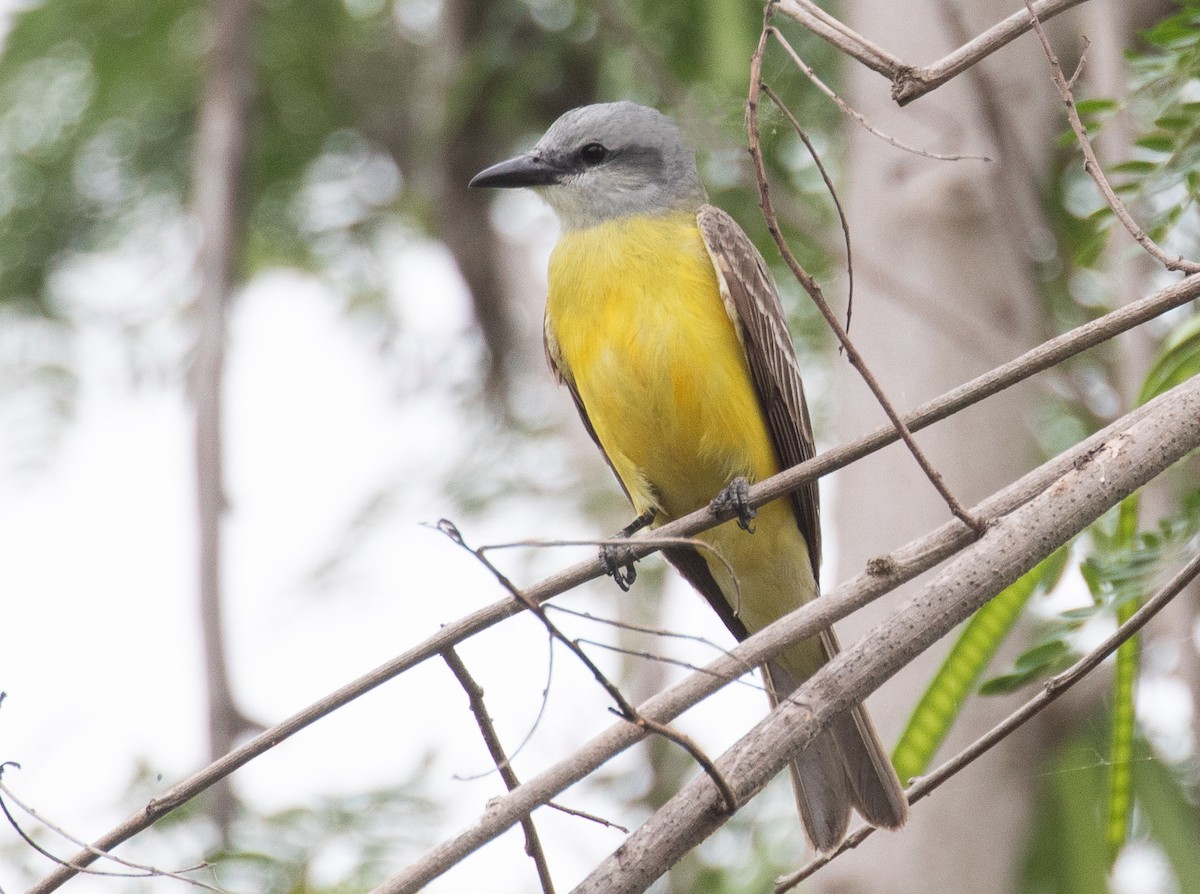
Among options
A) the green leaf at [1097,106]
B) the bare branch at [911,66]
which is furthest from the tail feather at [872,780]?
the bare branch at [911,66]

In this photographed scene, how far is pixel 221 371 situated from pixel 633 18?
214 cm

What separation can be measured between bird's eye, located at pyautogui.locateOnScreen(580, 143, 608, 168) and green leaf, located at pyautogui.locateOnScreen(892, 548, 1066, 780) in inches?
84.7

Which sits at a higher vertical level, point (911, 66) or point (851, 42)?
point (851, 42)

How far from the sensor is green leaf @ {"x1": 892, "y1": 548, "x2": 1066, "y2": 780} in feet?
9.75

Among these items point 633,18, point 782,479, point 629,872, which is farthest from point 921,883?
point 633,18

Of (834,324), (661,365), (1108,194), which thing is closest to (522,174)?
(661,365)

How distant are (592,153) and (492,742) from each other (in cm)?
266

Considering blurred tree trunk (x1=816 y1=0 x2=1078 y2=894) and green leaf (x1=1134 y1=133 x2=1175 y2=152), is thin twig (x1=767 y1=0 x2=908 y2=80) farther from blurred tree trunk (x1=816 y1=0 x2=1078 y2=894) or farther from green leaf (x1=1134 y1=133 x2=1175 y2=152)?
blurred tree trunk (x1=816 y1=0 x2=1078 y2=894)

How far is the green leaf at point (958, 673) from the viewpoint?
297 centimetres

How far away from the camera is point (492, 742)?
233cm

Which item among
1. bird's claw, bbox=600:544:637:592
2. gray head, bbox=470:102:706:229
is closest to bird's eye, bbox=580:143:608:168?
gray head, bbox=470:102:706:229

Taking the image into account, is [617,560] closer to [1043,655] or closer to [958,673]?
[958,673]

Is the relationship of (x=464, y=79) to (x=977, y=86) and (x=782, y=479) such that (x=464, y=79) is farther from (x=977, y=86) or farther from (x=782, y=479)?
(x=782, y=479)

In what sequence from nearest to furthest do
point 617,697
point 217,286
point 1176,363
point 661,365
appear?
point 617,697 → point 1176,363 → point 661,365 → point 217,286
